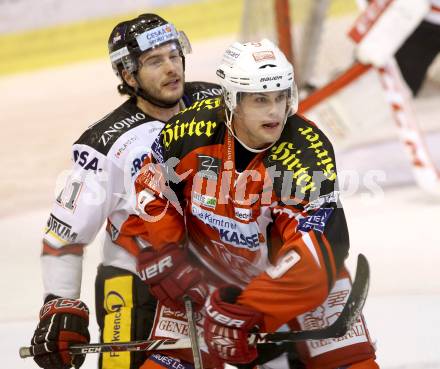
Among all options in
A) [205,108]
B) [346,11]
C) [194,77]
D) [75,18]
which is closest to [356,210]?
[194,77]

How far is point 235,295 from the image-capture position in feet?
7.98

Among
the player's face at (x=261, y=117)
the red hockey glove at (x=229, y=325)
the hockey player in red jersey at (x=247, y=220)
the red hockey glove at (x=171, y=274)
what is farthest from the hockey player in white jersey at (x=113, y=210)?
the player's face at (x=261, y=117)

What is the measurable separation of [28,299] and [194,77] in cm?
223

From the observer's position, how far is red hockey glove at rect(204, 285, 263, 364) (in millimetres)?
2385

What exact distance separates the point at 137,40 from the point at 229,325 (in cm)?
104

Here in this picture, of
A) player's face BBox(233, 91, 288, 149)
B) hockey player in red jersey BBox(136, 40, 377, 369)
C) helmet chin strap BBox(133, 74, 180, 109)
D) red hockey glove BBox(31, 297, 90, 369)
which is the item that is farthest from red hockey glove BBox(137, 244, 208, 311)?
helmet chin strap BBox(133, 74, 180, 109)

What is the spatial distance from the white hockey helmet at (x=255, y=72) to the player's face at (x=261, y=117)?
0.02 meters

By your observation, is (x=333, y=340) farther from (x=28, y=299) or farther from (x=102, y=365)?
(x=28, y=299)

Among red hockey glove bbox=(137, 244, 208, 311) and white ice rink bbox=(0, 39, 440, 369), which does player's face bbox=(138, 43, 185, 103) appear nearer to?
red hockey glove bbox=(137, 244, 208, 311)

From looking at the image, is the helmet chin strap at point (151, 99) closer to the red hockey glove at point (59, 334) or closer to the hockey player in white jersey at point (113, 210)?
the hockey player in white jersey at point (113, 210)

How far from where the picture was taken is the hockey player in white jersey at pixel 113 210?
2.80 metres

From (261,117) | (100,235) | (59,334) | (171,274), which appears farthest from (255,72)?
(100,235)

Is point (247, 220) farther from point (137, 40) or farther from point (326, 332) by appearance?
point (137, 40)

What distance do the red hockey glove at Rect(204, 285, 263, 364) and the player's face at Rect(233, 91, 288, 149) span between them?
1.23ft
